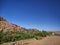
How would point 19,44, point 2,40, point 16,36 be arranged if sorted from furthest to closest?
point 16,36, point 2,40, point 19,44

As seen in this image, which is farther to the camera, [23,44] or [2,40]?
[2,40]

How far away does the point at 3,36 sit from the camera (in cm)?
1012

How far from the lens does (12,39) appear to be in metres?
9.98

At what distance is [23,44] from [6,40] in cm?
235

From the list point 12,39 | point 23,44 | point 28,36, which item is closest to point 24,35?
point 28,36

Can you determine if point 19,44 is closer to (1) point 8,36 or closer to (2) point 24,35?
(1) point 8,36

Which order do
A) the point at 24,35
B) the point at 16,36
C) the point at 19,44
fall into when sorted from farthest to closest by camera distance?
the point at 24,35 → the point at 16,36 → the point at 19,44

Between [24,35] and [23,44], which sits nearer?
[23,44]

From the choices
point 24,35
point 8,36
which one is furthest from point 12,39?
point 24,35

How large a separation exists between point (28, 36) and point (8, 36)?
2.24m

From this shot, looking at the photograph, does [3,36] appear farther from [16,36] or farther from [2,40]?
[16,36]

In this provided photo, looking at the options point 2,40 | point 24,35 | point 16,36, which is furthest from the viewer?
point 24,35

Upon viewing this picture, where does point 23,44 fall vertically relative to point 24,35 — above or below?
below

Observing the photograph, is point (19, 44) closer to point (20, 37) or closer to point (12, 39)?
point (12, 39)
